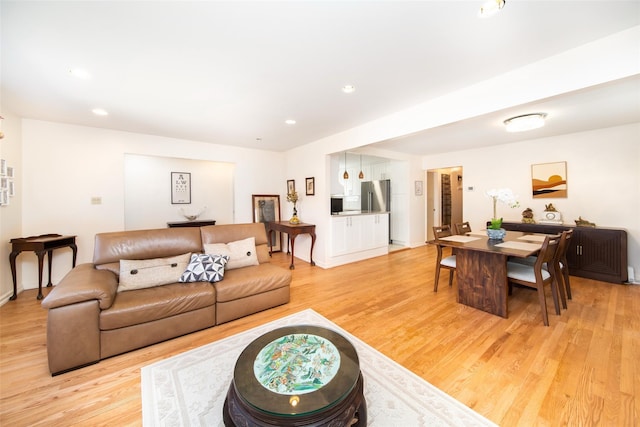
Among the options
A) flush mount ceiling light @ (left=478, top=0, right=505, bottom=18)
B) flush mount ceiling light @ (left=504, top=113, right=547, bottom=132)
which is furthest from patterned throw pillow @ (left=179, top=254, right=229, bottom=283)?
flush mount ceiling light @ (left=504, top=113, right=547, bottom=132)

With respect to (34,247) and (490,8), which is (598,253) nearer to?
(490,8)

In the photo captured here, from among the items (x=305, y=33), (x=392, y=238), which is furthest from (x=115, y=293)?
(x=392, y=238)

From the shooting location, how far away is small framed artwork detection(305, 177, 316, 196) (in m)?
4.78

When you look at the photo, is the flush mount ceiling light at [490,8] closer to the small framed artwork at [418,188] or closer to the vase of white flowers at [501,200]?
the vase of white flowers at [501,200]

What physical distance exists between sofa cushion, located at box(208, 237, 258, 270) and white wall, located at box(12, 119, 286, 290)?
240cm

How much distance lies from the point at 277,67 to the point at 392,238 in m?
5.44

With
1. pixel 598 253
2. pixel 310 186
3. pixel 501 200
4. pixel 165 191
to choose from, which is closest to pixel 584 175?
pixel 598 253

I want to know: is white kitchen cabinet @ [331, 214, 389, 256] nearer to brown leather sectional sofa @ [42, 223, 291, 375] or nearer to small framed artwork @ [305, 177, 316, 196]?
small framed artwork @ [305, 177, 316, 196]

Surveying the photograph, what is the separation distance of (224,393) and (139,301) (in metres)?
1.13

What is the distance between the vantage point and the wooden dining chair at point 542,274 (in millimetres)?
2328

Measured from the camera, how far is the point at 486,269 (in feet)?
8.72

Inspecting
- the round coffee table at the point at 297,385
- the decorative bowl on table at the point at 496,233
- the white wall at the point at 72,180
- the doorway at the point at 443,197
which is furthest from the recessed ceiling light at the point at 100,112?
the doorway at the point at 443,197

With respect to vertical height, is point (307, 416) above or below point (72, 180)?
below

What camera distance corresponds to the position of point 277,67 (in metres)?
2.07
